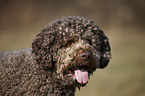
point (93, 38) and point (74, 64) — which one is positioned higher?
point (93, 38)

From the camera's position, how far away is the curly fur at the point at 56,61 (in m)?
2.85

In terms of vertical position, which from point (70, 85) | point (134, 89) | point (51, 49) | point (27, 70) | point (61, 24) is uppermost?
Result: point (61, 24)

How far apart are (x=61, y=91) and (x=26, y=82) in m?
0.48

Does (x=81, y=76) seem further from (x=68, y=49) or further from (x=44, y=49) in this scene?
(x=44, y=49)

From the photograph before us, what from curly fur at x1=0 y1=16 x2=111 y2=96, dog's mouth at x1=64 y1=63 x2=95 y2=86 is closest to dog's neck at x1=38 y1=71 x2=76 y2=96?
curly fur at x1=0 y1=16 x2=111 y2=96

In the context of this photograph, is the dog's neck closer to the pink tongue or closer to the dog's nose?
the pink tongue

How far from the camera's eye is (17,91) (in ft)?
9.90

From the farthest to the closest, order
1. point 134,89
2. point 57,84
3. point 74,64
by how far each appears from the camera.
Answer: point 134,89, point 57,84, point 74,64

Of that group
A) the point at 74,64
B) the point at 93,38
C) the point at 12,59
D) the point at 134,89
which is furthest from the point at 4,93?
the point at 134,89

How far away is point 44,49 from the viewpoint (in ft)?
9.38

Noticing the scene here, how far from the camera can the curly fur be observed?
2.85 meters

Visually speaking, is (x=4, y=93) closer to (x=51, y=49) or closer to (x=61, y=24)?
(x=51, y=49)

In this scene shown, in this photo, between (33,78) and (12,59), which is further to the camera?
(12,59)

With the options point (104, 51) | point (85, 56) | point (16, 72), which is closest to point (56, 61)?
point (85, 56)
